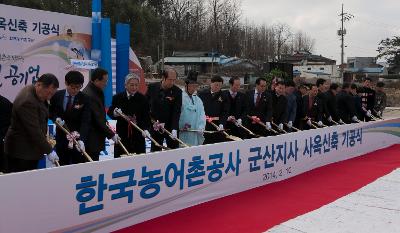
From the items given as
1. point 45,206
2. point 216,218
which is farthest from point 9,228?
point 216,218

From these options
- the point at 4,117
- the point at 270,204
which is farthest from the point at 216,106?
the point at 4,117

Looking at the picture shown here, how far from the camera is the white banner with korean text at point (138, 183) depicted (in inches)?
115

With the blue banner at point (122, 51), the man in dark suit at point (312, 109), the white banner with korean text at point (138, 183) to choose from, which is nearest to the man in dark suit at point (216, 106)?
the white banner with korean text at point (138, 183)

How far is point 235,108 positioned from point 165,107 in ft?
4.71

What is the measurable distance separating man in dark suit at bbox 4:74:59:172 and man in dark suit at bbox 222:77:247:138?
119 inches

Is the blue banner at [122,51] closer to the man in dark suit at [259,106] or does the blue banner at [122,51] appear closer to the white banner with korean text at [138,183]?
the man in dark suit at [259,106]

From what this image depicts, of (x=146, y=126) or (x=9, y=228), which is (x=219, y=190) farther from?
(x=9, y=228)

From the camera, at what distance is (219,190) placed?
15.6ft

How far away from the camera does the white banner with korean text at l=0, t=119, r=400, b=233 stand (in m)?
2.91

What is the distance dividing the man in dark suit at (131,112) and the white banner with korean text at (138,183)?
79 cm

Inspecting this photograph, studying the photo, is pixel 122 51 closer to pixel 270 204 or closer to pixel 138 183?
pixel 270 204

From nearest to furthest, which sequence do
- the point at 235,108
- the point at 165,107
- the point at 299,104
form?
the point at 165,107 < the point at 235,108 < the point at 299,104

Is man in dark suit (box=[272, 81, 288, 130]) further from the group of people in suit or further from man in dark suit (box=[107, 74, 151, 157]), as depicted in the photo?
man in dark suit (box=[107, 74, 151, 157])

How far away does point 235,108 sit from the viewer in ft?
20.5
